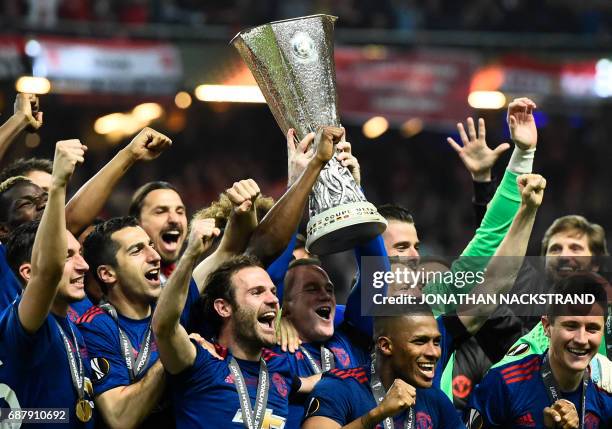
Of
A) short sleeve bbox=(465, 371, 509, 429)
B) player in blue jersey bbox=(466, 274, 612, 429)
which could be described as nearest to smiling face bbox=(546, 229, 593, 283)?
player in blue jersey bbox=(466, 274, 612, 429)

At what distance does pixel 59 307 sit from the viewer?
4504 mm

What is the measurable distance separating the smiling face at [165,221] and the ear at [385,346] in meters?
1.30

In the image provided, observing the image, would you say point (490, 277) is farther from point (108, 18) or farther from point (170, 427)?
point (108, 18)

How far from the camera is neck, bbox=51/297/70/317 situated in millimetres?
4484

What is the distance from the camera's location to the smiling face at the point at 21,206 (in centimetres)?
503

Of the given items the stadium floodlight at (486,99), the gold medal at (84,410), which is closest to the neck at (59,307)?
the gold medal at (84,410)

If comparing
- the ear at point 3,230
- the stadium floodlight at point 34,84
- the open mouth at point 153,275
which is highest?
the stadium floodlight at point 34,84

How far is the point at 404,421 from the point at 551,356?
2.55ft

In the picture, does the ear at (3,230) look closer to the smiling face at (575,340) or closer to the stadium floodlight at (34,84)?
the smiling face at (575,340)

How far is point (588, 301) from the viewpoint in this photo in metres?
4.85

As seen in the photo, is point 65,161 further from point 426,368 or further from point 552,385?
point 552,385

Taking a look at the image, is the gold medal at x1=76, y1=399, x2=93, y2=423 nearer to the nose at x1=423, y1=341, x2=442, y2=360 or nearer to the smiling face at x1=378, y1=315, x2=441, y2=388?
the smiling face at x1=378, y1=315, x2=441, y2=388

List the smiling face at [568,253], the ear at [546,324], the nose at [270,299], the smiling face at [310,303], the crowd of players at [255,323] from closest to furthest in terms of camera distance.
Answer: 1. the crowd of players at [255,323]
2. the nose at [270,299]
3. the ear at [546,324]
4. the smiling face at [310,303]
5. the smiling face at [568,253]

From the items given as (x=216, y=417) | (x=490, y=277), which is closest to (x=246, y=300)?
(x=216, y=417)
